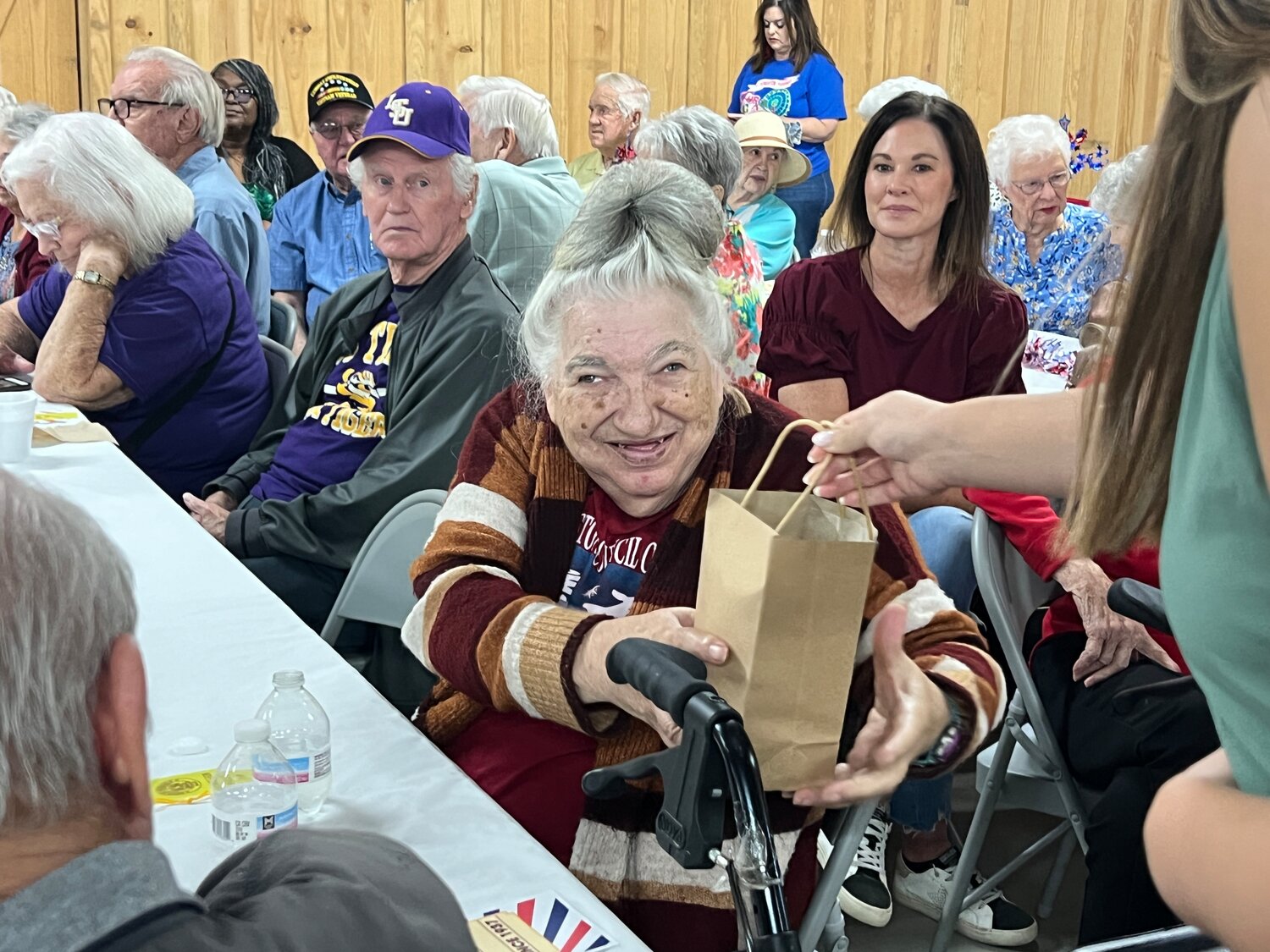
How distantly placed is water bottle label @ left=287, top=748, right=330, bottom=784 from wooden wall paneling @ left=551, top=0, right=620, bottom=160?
21.6ft

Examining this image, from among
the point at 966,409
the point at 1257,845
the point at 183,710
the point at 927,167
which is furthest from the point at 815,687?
the point at 927,167

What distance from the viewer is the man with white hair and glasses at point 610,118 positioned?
21.3 ft

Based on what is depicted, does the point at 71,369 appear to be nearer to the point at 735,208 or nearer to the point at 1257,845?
the point at 735,208

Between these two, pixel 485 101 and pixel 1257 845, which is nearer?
pixel 1257 845

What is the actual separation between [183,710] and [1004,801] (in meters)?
1.50

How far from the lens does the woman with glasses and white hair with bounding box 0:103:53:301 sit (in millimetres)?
4219

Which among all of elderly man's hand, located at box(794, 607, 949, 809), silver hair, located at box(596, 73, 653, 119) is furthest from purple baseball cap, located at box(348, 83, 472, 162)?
silver hair, located at box(596, 73, 653, 119)

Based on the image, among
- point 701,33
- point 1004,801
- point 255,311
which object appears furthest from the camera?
point 701,33

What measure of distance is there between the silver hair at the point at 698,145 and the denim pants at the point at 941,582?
163cm

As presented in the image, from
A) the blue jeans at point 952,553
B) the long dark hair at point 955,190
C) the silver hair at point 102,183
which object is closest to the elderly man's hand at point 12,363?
the silver hair at point 102,183

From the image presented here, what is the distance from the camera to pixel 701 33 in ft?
25.5

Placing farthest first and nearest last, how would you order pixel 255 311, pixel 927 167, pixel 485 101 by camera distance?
pixel 485 101, pixel 255 311, pixel 927 167

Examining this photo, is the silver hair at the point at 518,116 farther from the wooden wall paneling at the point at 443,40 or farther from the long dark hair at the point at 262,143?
the wooden wall paneling at the point at 443,40

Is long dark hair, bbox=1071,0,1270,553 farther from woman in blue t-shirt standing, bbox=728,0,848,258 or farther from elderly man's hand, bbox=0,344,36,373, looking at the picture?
woman in blue t-shirt standing, bbox=728,0,848,258
